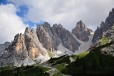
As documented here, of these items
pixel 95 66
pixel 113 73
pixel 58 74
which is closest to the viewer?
pixel 113 73

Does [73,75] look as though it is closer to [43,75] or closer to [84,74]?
[84,74]

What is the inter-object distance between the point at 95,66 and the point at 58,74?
35369 millimetres

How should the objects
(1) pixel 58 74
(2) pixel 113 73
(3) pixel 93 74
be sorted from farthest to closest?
1. (1) pixel 58 74
2. (3) pixel 93 74
3. (2) pixel 113 73

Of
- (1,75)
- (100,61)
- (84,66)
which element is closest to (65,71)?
(84,66)

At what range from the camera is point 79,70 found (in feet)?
595

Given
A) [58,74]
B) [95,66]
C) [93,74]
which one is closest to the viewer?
[93,74]

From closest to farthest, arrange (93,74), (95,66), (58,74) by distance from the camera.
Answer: (93,74), (95,66), (58,74)

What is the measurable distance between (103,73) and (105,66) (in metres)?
17.5

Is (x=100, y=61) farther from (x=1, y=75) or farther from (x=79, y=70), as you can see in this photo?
(x=1, y=75)

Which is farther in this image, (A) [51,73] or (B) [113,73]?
(A) [51,73]

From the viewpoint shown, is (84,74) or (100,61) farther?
(100,61)

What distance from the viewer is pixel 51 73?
7766 inches

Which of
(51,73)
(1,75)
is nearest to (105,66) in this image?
(51,73)

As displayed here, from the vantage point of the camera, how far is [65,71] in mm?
191875
